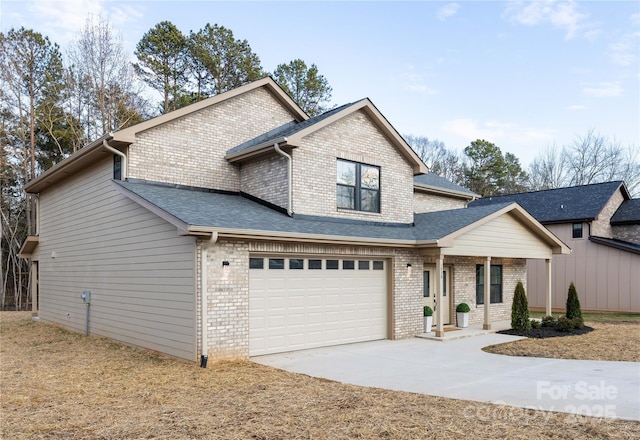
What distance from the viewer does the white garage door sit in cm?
1016

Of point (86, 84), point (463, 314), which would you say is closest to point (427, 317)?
point (463, 314)

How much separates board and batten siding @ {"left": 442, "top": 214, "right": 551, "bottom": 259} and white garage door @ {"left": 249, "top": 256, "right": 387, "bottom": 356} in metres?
2.36

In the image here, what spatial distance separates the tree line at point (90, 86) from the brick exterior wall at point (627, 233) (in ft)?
62.7

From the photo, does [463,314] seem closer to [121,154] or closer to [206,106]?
[206,106]

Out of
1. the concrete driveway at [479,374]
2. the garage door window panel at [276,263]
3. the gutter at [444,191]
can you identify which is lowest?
the concrete driveway at [479,374]

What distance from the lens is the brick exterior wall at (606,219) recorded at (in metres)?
22.0

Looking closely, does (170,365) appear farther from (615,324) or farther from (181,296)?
(615,324)

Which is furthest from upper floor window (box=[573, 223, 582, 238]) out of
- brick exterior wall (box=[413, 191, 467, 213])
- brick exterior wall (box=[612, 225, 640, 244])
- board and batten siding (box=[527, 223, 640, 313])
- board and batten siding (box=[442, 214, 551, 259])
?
board and batten siding (box=[442, 214, 551, 259])

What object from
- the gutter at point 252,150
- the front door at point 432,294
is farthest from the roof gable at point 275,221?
the front door at point 432,294

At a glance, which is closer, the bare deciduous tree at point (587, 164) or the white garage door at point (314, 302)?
the white garage door at point (314, 302)

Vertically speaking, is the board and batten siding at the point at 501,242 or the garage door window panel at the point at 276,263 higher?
the board and batten siding at the point at 501,242

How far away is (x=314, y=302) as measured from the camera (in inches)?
437

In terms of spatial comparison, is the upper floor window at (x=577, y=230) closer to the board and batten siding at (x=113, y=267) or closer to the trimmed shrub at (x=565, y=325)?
→ the trimmed shrub at (x=565, y=325)

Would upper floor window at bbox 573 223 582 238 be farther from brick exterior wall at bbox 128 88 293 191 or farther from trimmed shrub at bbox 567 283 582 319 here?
brick exterior wall at bbox 128 88 293 191
